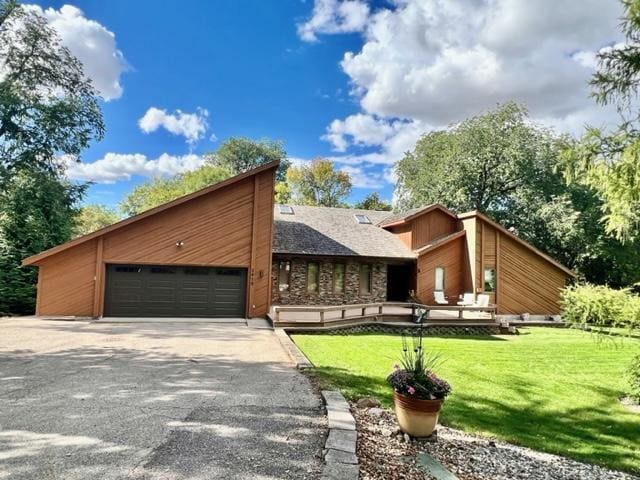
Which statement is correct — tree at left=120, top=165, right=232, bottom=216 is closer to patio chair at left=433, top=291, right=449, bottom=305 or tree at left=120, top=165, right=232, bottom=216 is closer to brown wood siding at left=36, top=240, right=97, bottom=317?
brown wood siding at left=36, top=240, right=97, bottom=317

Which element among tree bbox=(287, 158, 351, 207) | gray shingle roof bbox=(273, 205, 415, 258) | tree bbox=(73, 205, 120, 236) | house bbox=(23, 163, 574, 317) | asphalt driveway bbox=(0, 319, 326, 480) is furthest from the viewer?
tree bbox=(73, 205, 120, 236)

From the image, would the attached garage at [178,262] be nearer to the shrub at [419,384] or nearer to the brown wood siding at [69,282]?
the brown wood siding at [69,282]

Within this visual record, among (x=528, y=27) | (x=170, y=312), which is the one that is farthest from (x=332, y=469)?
(x=528, y=27)

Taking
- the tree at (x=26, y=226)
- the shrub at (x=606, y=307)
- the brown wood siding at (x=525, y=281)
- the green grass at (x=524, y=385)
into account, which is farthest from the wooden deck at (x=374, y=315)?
the tree at (x=26, y=226)

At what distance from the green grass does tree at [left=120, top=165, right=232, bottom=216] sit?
1253 inches

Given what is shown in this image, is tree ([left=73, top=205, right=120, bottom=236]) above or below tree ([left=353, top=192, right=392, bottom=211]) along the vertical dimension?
below

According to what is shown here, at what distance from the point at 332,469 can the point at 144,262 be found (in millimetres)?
12814

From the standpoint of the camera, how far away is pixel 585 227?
23.2 m

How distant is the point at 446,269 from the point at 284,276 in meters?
8.38

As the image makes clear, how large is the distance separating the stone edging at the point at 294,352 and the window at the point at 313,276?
223 inches

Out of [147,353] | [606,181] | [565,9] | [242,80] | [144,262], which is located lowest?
[147,353]

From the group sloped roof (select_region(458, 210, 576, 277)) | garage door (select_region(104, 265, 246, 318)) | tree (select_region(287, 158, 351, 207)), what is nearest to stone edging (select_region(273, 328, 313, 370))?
garage door (select_region(104, 265, 246, 318))

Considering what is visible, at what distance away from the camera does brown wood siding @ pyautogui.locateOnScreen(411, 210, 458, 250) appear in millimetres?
19703

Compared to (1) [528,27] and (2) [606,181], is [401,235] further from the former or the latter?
(2) [606,181]
